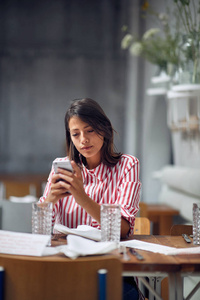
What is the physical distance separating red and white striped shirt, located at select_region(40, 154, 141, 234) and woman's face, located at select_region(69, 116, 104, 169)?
12cm

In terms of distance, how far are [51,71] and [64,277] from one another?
9.09m

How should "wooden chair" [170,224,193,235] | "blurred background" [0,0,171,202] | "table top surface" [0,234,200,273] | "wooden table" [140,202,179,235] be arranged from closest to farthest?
"table top surface" [0,234,200,273], "wooden chair" [170,224,193,235], "wooden table" [140,202,179,235], "blurred background" [0,0,171,202]

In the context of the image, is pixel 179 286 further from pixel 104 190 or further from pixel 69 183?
pixel 104 190

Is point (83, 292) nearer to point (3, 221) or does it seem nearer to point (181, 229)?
point (181, 229)

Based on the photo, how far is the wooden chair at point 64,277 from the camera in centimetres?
121

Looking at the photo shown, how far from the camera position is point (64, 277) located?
1.21 metres

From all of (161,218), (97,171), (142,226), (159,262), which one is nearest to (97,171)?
(97,171)

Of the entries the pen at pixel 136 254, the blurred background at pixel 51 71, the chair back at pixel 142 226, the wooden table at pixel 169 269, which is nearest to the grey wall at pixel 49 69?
the blurred background at pixel 51 71

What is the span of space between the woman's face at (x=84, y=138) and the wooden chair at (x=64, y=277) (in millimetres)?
991

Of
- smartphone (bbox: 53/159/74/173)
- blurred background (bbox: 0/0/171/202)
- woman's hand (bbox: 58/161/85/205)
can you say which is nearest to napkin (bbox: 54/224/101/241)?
woman's hand (bbox: 58/161/85/205)

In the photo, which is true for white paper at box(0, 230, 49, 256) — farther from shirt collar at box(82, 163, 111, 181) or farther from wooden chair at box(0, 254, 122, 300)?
shirt collar at box(82, 163, 111, 181)

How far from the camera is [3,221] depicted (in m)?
3.65

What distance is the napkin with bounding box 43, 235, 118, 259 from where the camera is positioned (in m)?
1.46

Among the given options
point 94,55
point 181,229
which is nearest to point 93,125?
point 181,229
